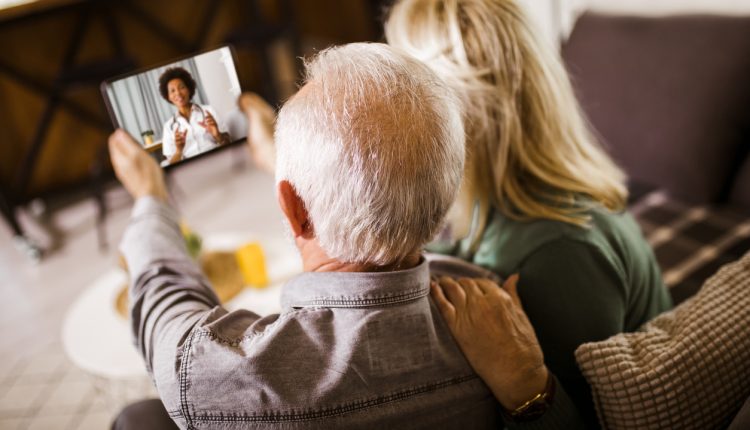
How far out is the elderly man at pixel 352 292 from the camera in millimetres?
640

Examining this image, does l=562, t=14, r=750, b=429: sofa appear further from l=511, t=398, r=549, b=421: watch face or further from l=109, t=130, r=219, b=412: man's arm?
l=109, t=130, r=219, b=412: man's arm

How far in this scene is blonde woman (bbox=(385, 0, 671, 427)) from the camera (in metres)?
0.84

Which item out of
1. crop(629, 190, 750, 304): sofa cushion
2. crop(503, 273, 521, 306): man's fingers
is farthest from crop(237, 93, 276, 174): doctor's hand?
crop(629, 190, 750, 304): sofa cushion

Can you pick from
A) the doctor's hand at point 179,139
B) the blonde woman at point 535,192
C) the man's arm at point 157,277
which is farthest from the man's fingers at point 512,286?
the doctor's hand at point 179,139

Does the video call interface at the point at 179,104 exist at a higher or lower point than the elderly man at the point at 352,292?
higher

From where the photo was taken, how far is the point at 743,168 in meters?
1.36

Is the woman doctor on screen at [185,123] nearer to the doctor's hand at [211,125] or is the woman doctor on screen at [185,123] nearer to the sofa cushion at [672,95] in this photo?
the doctor's hand at [211,125]

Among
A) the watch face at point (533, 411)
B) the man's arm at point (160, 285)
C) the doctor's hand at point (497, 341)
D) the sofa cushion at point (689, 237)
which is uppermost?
the man's arm at point (160, 285)

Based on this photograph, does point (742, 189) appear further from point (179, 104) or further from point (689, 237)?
point (179, 104)

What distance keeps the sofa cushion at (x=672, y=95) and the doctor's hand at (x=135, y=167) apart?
117 cm

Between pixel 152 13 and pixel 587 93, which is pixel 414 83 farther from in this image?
pixel 152 13

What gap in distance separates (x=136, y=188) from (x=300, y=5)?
3795 millimetres

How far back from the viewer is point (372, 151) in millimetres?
626

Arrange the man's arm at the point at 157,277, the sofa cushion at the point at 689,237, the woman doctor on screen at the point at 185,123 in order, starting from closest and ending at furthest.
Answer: the man's arm at the point at 157,277 < the woman doctor on screen at the point at 185,123 < the sofa cushion at the point at 689,237
